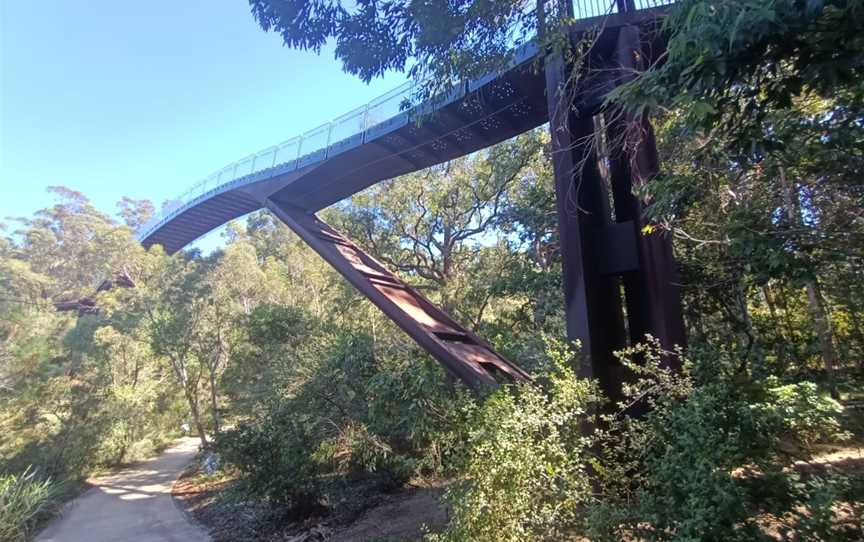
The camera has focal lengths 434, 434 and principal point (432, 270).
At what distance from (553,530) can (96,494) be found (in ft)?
43.6

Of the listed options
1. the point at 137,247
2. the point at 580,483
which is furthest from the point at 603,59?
the point at 137,247

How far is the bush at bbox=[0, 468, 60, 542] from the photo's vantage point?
772cm

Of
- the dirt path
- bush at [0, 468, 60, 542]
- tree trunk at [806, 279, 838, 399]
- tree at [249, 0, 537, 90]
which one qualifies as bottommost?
the dirt path

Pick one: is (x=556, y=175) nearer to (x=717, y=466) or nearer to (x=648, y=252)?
(x=648, y=252)

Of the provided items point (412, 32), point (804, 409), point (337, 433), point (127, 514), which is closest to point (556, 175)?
point (412, 32)

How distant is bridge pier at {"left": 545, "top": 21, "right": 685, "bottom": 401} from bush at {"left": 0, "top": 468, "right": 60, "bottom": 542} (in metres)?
10.2

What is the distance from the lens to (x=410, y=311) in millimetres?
7387

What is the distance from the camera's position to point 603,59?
5.58 m

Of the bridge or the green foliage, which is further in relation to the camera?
the bridge

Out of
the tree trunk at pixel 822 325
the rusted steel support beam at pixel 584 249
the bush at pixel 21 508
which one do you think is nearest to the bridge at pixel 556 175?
the rusted steel support beam at pixel 584 249

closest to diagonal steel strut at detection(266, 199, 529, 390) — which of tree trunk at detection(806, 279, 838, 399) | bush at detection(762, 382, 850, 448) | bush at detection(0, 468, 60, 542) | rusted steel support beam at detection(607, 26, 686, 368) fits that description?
rusted steel support beam at detection(607, 26, 686, 368)

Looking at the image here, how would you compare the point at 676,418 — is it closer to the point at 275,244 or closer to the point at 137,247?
the point at 137,247

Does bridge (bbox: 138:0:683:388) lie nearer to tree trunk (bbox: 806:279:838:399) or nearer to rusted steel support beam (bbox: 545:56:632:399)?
rusted steel support beam (bbox: 545:56:632:399)

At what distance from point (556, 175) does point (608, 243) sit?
105 cm
